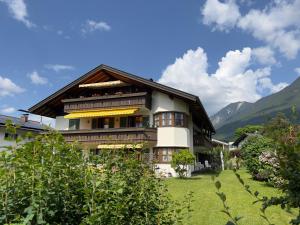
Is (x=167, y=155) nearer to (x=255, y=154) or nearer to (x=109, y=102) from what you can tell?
(x=109, y=102)

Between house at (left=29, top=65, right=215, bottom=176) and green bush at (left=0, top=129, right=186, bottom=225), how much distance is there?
20.9m

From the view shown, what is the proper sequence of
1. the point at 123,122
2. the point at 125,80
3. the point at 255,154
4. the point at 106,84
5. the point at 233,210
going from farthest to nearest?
the point at 123,122 → the point at 125,80 → the point at 106,84 → the point at 255,154 → the point at 233,210

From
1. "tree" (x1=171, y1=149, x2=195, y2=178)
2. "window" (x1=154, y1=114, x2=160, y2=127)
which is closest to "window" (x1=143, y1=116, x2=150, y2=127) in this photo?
"window" (x1=154, y1=114, x2=160, y2=127)

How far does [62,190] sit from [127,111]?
79.6ft

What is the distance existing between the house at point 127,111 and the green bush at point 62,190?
2091 cm

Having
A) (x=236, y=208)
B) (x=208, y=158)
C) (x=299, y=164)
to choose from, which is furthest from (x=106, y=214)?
(x=208, y=158)

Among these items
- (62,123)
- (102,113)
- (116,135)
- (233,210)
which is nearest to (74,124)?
(62,123)

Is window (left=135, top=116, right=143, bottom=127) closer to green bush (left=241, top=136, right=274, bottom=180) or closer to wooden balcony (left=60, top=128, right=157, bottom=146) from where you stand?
wooden balcony (left=60, top=128, right=157, bottom=146)

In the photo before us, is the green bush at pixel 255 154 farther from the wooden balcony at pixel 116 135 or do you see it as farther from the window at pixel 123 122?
the window at pixel 123 122

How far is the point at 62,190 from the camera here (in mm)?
3639

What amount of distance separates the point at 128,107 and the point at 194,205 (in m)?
17.0

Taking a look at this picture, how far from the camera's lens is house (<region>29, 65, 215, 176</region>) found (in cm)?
2716

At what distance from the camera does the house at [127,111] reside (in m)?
27.2

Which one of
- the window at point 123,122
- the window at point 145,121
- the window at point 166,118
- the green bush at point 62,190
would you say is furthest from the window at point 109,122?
the green bush at point 62,190
